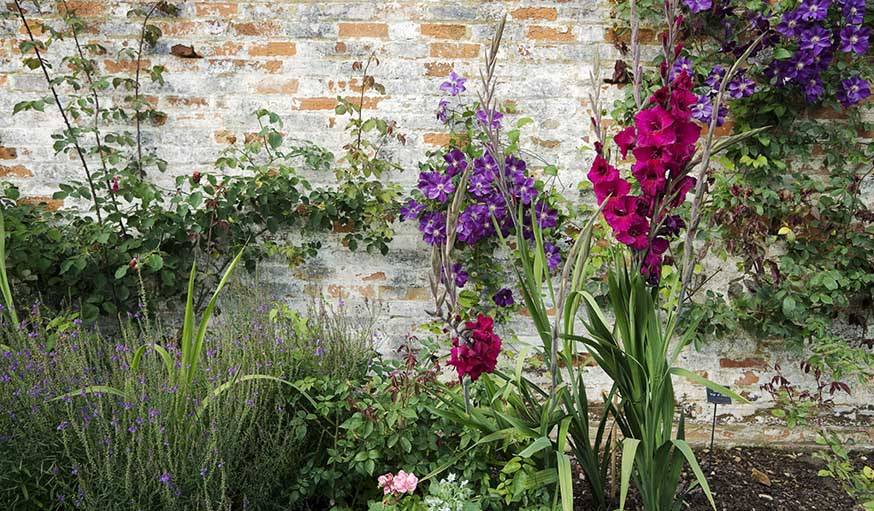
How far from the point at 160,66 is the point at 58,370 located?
1421 millimetres

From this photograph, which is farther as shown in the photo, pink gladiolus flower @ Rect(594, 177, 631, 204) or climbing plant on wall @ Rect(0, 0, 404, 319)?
climbing plant on wall @ Rect(0, 0, 404, 319)

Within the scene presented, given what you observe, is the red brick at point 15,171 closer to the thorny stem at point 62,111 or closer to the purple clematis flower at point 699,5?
the thorny stem at point 62,111

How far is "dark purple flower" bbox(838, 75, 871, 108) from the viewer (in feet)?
9.55

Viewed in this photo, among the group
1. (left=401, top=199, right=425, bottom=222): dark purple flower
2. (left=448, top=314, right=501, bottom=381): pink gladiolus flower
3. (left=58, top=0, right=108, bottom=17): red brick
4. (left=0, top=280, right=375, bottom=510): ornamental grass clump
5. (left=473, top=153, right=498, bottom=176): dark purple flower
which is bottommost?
(left=0, top=280, right=375, bottom=510): ornamental grass clump

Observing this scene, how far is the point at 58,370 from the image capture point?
7.45ft

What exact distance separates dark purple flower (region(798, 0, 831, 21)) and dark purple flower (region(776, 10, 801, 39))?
0.09 ft

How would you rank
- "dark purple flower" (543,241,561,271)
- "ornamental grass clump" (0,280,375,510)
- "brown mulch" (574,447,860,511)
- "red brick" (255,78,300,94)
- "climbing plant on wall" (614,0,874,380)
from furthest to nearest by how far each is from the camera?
"red brick" (255,78,300,94) → "dark purple flower" (543,241,561,271) → "climbing plant on wall" (614,0,874,380) → "brown mulch" (574,447,860,511) → "ornamental grass clump" (0,280,375,510)

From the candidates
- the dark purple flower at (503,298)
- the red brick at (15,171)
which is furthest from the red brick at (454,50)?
the red brick at (15,171)

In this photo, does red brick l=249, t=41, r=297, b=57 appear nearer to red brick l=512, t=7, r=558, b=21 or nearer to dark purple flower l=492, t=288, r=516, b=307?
red brick l=512, t=7, r=558, b=21

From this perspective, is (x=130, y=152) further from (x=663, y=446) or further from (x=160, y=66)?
(x=663, y=446)

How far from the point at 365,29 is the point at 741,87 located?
62.9 inches

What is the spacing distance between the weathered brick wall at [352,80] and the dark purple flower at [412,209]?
0.52 ft

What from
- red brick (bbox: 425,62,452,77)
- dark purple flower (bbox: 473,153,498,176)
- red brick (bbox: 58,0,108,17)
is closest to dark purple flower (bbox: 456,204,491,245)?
dark purple flower (bbox: 473,153,498,176)

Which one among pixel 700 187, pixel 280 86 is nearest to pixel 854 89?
pixel 700 187
